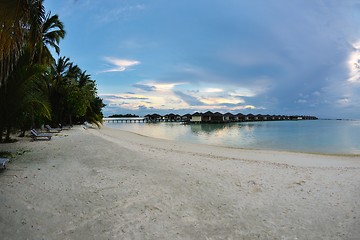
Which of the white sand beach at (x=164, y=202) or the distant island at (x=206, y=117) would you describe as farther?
the distant island at (x=206, y=117)

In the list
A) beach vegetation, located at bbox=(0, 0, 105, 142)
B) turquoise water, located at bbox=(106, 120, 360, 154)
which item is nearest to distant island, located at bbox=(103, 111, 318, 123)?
turquoise water, located at bbox=(106, 120, 360, 154)

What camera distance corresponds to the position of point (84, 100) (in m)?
25.6

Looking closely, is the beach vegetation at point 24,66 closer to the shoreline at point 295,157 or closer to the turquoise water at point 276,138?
the shoreline at point 295,157

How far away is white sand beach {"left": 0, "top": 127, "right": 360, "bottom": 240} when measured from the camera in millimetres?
3873

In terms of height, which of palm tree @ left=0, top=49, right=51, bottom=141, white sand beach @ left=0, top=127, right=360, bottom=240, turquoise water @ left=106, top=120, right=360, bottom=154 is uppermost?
palm tree @ left=0, top=49, right=51, bottom=141

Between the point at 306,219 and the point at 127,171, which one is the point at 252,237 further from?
the point at 127,171

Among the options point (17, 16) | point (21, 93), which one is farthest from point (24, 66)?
point (17, 16)

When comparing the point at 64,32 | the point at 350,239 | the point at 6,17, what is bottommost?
the point at 350,239

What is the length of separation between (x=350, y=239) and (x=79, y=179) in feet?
17.6

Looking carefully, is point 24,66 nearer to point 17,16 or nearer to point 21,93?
point 21,93

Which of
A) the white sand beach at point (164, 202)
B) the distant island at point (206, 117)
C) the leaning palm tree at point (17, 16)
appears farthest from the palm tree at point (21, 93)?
the distant island at point (206, 117)

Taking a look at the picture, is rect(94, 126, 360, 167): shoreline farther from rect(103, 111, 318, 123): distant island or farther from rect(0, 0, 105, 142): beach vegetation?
rect(103, 111, 318, 123): distant island

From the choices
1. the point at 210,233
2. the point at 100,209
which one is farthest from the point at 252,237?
the point at 100,209

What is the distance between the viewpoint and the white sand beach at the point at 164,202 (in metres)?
3.87
